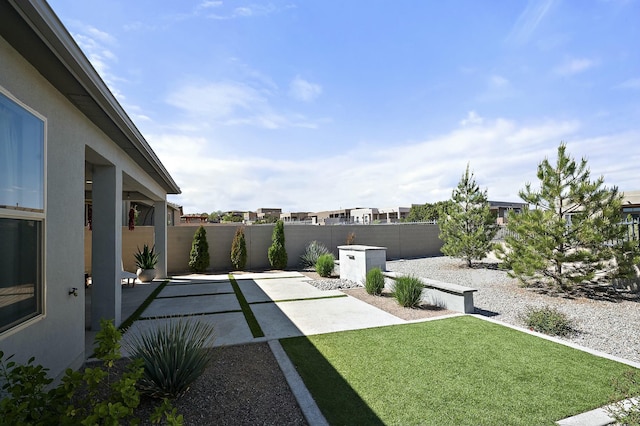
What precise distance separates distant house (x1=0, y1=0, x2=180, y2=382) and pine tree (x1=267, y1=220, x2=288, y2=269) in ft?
34.7

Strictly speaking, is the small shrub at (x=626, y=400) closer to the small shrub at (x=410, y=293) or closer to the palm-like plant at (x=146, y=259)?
the small shrub at (x=410, y=293)

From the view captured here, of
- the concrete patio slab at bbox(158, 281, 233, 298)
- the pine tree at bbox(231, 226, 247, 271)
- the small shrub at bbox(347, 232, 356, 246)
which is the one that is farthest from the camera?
the small shrub at bbox(347, 232, 356, 246)

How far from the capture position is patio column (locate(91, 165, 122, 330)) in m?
6.02

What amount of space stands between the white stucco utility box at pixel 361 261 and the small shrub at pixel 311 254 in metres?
3.66

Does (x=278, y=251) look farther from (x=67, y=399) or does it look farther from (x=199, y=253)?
(x=67, y=399)

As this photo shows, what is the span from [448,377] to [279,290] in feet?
22.7

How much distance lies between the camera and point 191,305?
8.22m

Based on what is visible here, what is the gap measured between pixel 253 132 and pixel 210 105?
284 centimetres

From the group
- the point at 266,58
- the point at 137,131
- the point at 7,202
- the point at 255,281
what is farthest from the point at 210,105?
the point at 7,202

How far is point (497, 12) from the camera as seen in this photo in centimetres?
746

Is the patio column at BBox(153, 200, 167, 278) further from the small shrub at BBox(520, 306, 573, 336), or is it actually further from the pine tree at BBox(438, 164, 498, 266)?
the pine tree at BBox(438, 164, 498, 266)

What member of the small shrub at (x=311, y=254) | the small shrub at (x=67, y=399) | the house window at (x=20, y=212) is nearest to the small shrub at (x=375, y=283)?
the small shrub at (x=311, y=254)

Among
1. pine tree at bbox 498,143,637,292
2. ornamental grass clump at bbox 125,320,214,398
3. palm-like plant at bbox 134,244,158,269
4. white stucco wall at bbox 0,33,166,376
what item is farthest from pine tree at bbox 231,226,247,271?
ornamental grass clump at bbox 125,320,214,398

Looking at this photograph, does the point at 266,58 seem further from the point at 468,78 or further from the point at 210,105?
the point at 468,78
